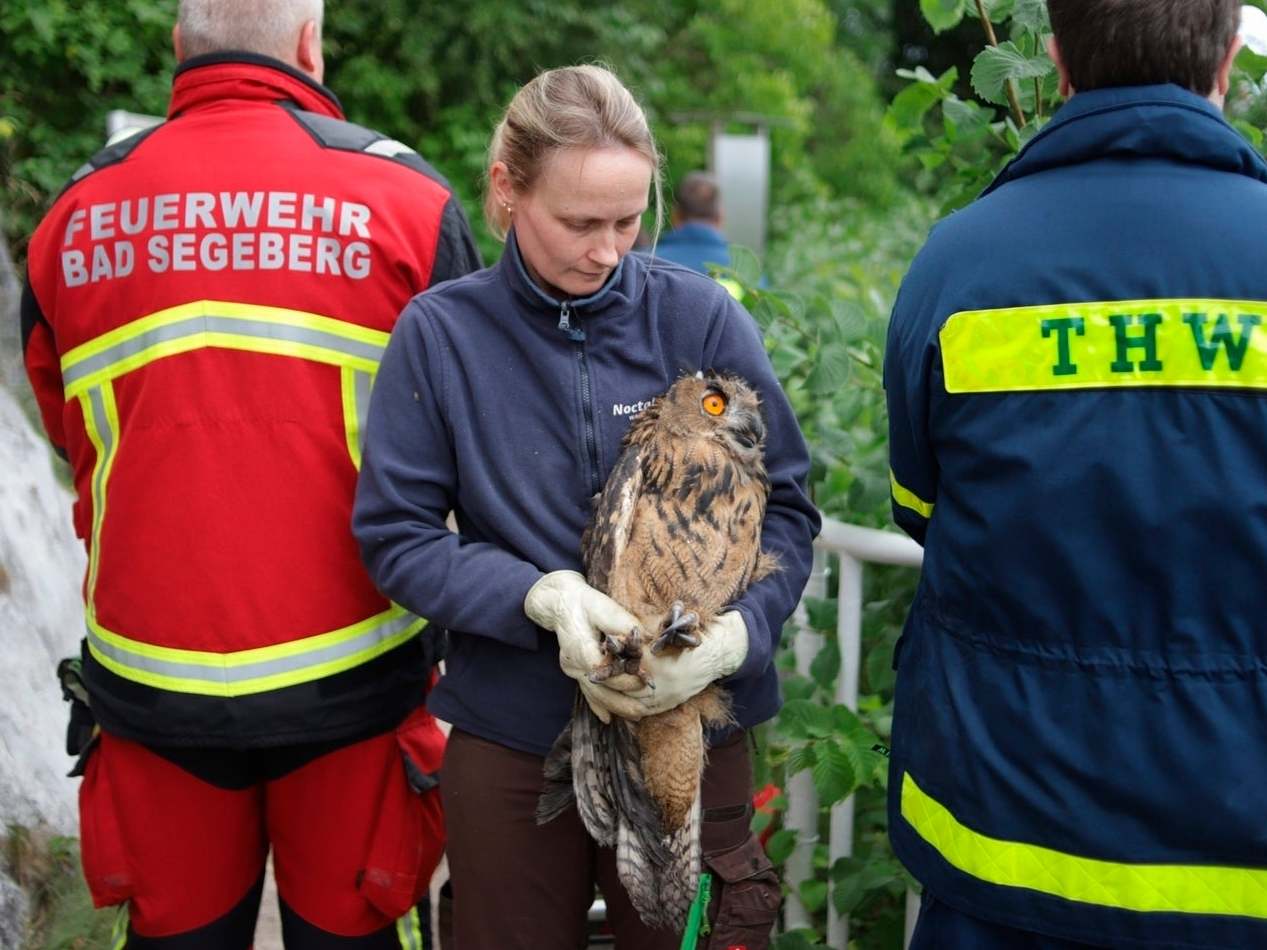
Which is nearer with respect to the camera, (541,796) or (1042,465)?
(1042,465)

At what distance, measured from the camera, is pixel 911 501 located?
2010 mm

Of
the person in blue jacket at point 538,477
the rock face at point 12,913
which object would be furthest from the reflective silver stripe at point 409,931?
the rock face at point 12,913

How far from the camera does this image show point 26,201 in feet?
27.9

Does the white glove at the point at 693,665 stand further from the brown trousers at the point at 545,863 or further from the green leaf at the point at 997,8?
the green leaf at the point at 997,8

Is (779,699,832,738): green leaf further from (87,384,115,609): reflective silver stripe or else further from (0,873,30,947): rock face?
(0,873,30,947): rock face

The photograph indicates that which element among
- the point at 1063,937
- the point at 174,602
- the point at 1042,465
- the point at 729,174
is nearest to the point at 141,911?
the point at 174,602

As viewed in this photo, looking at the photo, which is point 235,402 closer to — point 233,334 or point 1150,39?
point 233,334

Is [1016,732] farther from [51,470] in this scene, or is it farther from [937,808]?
[51,470]

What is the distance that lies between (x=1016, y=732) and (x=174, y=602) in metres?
1.48

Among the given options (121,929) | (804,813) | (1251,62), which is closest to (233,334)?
(121,929)

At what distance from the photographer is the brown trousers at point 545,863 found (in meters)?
Result: 2.16

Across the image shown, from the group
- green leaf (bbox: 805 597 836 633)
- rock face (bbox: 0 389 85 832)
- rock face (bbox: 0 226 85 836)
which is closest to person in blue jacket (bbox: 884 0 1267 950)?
green leaf (bbox: 805 597 836 633)

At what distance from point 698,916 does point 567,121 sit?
128 centimetres

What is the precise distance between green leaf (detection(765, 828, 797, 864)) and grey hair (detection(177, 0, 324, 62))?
2.03 metres
